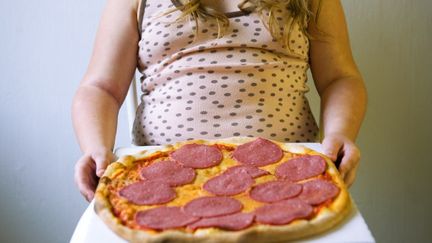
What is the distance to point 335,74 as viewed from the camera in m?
1.04

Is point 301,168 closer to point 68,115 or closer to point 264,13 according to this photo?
point 264,13

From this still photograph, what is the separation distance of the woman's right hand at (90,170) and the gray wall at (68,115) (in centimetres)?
52

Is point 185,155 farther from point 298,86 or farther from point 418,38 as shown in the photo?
point 418,38

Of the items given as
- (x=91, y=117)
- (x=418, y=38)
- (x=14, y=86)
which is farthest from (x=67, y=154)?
(x=418, y=38)

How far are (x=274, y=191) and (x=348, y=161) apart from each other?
152mm

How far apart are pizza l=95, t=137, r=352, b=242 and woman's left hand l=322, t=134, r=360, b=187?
0.03m

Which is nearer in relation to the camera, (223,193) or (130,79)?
(223,193)

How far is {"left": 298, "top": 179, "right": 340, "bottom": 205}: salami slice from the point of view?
662 mm

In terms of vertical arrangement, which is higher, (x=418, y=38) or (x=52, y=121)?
(x=418, y=38)

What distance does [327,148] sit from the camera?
0.81 metres

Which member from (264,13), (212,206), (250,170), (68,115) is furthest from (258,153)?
→ (68,115)

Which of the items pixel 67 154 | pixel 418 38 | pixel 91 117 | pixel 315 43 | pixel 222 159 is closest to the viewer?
pixel 222 159

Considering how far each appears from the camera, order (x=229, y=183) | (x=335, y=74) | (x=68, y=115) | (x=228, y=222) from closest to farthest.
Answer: (x=228, y=222)
(x=229, y=183)
(x=335, y=74)
(x=68, y=115)

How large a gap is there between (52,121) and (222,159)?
2.23 ft
